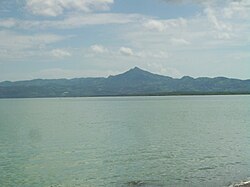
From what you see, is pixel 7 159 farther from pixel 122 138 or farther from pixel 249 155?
pixel 249 155

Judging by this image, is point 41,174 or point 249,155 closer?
point 41,174

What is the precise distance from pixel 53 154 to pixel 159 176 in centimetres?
1839

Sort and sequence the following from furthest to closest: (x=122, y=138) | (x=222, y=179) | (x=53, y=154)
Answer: (x=122, y=138) → (x=53, y=154) → (x=222, y=179)

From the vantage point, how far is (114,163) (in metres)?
41.2

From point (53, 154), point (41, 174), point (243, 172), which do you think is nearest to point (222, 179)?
point (243, 172)

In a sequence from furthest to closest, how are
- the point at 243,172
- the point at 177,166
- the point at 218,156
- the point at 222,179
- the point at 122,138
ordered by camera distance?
the point at 122,138, the point at 218,156, the point at 177,166, the point at 243,172, the point at 222,179

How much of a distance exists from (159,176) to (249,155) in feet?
50.1

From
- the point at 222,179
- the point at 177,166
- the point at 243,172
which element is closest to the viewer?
the point at 222,179

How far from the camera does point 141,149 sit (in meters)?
51.1

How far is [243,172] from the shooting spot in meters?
35.9

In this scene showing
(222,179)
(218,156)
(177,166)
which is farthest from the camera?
(218,156)

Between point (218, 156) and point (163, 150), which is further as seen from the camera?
point (163, 150)

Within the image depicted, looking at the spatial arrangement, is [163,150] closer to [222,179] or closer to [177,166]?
[177,166]

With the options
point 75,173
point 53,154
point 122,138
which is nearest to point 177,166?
point 75,173
